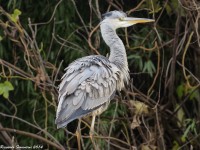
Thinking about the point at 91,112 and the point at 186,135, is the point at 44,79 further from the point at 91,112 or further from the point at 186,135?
the point at 186,135

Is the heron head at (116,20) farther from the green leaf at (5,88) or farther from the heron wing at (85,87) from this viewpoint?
the green leaf at (5,88)

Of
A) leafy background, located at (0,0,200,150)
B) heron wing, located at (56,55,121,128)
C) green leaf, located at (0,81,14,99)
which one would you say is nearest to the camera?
heron wing, located at (56,55,121,128)

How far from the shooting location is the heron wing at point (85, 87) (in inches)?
149

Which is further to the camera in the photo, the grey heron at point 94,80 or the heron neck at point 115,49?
the heron neck at point 115,49

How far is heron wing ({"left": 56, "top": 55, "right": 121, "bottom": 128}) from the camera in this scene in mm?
3797

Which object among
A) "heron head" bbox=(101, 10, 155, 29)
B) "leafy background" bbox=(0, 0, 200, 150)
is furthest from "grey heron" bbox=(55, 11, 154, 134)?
"leafy background" bbox=(0, 0, 200, 150)

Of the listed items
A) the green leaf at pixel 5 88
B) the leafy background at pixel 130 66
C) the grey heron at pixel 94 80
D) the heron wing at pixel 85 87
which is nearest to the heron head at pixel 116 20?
the grey heron at pixel 94 80

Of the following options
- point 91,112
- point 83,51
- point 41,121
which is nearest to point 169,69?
point 83,51

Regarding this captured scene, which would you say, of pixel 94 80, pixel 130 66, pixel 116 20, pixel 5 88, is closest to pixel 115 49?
pixel 116 20

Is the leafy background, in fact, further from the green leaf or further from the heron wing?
the heron wing

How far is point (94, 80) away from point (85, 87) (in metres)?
0.10

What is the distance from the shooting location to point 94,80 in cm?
396

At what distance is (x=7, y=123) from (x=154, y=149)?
1.47 m

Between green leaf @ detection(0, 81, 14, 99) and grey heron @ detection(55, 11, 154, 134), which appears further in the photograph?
green leaf @ detection(0, 81, 14, 99)
